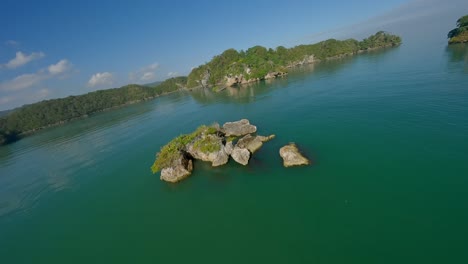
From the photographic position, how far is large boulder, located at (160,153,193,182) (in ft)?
93.1

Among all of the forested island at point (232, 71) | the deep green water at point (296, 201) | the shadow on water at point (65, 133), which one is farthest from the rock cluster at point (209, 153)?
the forested island at point (232, 71)

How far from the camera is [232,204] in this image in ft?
71.9

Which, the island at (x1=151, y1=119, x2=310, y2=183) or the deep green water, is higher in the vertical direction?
the island at (x1=151, y1=119, x2=310, y2=183)

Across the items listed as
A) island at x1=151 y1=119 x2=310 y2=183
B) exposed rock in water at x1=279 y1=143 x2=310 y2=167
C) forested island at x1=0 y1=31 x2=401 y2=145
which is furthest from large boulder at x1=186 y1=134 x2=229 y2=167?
forested island at x1=0 y1=31 x2=401 y2=145

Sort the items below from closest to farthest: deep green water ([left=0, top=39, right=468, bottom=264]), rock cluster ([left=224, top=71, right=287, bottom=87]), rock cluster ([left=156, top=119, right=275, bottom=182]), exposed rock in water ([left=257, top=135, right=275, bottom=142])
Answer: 1. deep green water ([left=0, top=39, right=468, bottom=264])
2. rock cluster ([left=156, top=119, right=275, bottom=182])
3. exposed rock in water ([left=257, top=135, right=275, bottom=142])
4. rock cluster ([left=224, top=71, right=287, bottom=87])

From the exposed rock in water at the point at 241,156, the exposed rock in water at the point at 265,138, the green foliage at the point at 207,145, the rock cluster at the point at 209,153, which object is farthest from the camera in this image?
the exposed rock in water at the point at 265,138

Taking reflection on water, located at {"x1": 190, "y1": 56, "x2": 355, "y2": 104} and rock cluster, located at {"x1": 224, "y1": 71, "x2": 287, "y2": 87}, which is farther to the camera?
rock cluster, located at {"x1": 224, "y1": 71, "x2": 287, "y2": 87}

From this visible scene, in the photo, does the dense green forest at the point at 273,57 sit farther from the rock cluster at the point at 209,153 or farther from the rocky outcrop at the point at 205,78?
the rock cluster at the point at 209,153

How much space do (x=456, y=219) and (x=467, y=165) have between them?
7.76 meters

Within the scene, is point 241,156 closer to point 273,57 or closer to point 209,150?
point 209,150

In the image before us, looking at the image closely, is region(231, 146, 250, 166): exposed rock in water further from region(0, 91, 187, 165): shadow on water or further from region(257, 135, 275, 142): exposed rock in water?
region(0, 91, 187, 165): shadow on water

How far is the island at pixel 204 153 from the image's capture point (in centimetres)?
2769

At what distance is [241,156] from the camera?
93.3 ft

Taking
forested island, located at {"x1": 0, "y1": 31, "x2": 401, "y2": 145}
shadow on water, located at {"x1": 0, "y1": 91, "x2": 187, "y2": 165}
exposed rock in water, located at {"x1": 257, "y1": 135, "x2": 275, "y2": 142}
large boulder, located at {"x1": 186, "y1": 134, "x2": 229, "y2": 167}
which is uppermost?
forested island, located at {"x1": 0, "y1": 31, "x2": 401, "y2": 145}
